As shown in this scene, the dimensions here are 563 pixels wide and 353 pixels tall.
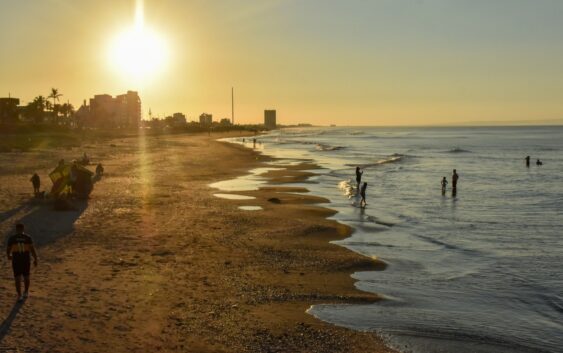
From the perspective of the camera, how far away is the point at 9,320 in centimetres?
1010

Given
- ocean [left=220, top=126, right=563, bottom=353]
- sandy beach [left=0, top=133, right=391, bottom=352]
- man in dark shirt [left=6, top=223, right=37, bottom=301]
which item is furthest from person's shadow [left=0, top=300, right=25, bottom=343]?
ocean [left=220, top=126, right=563, bottom=353]

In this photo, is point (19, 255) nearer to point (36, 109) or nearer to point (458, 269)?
point (458, 269)

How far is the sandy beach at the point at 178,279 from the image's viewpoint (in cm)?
988

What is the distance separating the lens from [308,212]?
1005 inches

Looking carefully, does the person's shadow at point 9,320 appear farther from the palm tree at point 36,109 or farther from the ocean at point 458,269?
the palm tree at point 36,109

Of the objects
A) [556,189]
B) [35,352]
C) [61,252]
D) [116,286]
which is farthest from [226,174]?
[35,352]

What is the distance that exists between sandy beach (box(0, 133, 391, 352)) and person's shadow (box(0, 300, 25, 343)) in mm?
41

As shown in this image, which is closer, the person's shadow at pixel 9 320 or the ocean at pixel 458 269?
the person's shadow at pixel 9 320

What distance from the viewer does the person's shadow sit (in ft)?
31.2

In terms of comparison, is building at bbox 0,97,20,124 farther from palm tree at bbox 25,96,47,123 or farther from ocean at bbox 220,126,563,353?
ocean at bbox 220,126,563,353

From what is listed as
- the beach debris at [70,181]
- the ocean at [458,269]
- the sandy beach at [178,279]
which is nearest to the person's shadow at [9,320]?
the sandy beach at [178,279]

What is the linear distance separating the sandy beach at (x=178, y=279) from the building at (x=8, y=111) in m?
86.5

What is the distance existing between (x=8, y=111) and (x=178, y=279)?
104m

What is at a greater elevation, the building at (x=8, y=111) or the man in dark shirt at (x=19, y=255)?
the building at (x=8, y=111)
